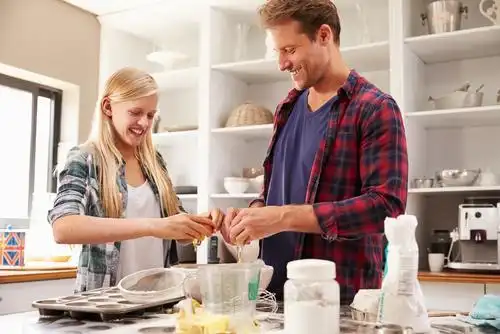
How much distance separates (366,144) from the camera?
1308 mm

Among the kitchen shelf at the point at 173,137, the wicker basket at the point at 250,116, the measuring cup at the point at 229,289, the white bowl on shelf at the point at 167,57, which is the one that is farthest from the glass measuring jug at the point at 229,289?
the white bowl on shelf at the point at 167,57

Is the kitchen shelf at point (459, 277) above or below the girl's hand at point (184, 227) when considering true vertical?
below

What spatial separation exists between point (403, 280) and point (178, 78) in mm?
2845

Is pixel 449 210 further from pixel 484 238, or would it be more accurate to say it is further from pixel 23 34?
pixel 23 34

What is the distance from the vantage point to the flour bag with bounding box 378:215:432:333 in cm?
93

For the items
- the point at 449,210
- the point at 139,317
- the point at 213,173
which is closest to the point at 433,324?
the point at 139,317

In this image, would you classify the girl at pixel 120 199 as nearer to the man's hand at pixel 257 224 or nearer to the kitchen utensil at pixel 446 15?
the man's hand at pixel 257 224

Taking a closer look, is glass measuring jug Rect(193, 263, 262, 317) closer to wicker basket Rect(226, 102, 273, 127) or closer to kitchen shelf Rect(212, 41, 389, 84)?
kitchen shelf Rect(212, 41, 389, 84)

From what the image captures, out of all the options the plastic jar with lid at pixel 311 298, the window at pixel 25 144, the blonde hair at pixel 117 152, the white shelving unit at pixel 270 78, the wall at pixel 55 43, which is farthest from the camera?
the window at pixel 25 144

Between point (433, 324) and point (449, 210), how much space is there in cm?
208

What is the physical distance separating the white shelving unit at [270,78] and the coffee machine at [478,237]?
Answer: 93 mm

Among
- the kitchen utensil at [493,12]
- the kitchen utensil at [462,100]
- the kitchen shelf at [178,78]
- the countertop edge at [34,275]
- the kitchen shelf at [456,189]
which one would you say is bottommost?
the countertop edge at [34,275]

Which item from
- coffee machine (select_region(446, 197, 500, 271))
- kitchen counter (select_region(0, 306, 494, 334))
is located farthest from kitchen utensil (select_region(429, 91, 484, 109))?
kitchen counter (select_region(0, 306, 494, 334))

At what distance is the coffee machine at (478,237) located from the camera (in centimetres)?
261
